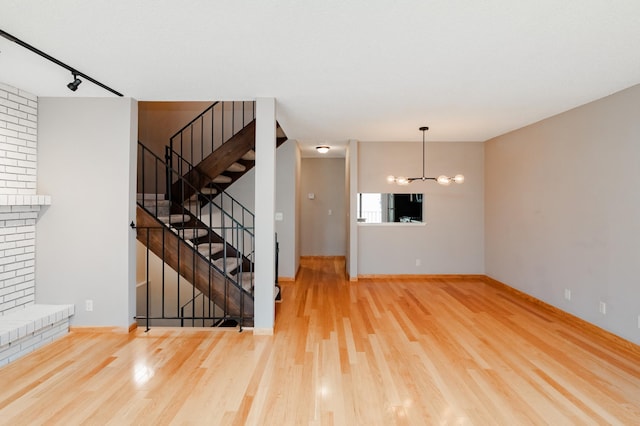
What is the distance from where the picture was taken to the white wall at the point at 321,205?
28.1 feet

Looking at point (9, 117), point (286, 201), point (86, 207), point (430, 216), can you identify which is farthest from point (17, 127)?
point (430, 216)

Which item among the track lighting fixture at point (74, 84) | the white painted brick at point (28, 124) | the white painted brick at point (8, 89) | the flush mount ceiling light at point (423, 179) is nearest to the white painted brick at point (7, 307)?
the white painted brick at point (28, 124)

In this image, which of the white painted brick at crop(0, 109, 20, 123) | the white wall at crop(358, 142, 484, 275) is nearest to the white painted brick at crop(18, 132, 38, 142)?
the white painted brick at crop(0, 109, 20, 123)

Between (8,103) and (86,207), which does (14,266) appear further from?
(8,103)

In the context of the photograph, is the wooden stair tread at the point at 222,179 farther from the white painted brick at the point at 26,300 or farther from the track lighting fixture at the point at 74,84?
the white painted brick at the point at 26,300

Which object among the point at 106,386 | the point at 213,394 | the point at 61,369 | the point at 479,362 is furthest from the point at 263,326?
the point at 479,362

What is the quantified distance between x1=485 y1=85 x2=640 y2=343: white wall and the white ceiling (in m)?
0.44

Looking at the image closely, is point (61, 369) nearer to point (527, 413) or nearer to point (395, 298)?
point (527, 413)

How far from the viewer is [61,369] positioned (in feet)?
9.19

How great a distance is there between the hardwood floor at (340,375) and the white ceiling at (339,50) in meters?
2.55

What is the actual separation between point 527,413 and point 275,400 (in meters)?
1.71

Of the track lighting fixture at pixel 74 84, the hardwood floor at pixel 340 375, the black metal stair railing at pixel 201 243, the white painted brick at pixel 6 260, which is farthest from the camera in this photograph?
the black metal stair railing at pixel 201 243

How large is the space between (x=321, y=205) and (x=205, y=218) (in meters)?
3.35

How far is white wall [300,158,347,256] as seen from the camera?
857 cm
